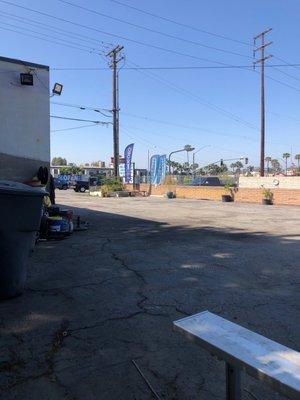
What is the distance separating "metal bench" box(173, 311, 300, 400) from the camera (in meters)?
2.29

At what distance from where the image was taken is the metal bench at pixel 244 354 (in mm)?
2285

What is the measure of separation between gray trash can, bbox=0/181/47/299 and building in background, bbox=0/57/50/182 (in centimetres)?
700

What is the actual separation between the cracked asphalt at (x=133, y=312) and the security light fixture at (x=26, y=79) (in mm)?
4879

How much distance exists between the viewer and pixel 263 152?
3525 centimetres

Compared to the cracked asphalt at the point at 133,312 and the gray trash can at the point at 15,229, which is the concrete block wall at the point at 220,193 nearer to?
the cracked asphalt at the point at 133,312

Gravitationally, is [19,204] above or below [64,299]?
above

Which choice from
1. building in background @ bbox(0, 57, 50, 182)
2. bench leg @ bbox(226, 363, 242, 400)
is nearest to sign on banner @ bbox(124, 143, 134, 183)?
building in background @ bbox(0, 57, 50, 182)

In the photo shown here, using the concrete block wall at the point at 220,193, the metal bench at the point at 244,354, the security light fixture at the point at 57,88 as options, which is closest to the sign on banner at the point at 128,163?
the concrete block wall at the point at 220,193

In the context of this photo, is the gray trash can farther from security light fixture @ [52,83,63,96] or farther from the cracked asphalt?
security light fixture @ [52,83,63,96]

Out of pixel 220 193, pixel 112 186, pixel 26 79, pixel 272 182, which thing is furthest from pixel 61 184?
pixel 26 79

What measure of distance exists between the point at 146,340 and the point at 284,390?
96.1 inches

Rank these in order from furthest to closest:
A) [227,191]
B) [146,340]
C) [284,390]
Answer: [227,191] < [146,340] < [284,390]

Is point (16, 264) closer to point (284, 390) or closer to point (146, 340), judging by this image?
point (146, 340)

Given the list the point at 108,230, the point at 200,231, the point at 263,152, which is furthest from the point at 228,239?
the point at 263,152
